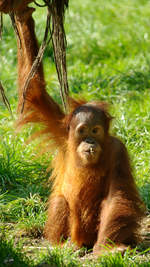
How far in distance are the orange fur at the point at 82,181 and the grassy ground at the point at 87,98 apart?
19 cm

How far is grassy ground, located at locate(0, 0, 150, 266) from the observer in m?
3.98

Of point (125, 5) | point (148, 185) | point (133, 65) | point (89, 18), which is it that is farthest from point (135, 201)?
point (125, 5)

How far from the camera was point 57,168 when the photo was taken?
4684mm

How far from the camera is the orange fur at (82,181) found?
13.2 ft

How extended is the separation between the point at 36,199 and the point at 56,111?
0.81 metres

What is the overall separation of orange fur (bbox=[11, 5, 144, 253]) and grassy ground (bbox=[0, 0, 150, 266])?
19cm

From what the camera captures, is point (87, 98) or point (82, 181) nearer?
point (82, 181)

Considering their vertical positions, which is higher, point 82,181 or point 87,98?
point 87,98

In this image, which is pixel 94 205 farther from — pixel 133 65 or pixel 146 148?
pixel 133 65

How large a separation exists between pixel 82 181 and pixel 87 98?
2104 mm

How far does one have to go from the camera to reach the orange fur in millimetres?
4031

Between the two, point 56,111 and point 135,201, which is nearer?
point 135,201

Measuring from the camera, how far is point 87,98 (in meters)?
6.27

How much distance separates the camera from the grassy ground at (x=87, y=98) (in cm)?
398
